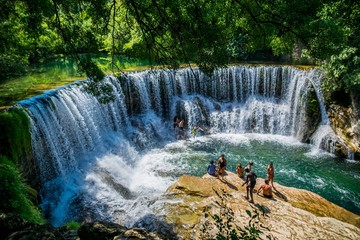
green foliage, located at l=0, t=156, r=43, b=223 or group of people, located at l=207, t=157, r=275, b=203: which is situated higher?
green foliage, located at l=0, t=156, r=43, b=223

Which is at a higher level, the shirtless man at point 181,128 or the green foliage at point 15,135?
the green foliage at point 15,135

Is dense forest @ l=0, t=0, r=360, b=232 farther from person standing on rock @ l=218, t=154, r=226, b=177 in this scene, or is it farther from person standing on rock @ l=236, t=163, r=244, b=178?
person standing on rock @ l=236, t=163, r=244, b=178

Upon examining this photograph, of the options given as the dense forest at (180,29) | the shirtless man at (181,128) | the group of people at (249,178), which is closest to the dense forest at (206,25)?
the dense forest at (180,29)

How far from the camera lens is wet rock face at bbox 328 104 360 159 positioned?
1422cm

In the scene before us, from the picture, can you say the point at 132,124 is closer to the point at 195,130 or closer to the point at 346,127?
the point at 195,130

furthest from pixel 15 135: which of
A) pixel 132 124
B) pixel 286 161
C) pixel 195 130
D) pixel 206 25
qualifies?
pixel 286 161

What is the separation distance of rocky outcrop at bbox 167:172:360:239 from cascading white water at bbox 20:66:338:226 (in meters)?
1.27

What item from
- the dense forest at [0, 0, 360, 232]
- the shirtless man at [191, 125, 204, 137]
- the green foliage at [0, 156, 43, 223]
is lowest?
the shirtless man at [191, 125, 204, 137]

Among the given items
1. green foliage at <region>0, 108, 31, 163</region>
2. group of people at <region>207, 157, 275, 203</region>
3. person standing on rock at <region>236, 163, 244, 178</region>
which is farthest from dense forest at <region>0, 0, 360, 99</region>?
person standing on rock at <region>236, 163, 244, 178</region>

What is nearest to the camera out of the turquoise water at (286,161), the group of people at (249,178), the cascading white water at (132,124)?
the group of people at (249,178)

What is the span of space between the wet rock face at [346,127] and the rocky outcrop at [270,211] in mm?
5912

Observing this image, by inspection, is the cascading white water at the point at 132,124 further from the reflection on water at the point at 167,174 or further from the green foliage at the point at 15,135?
the green foliage at the point at 15,135

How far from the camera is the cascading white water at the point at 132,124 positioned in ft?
32.7

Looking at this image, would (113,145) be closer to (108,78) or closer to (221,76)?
(108,78)
